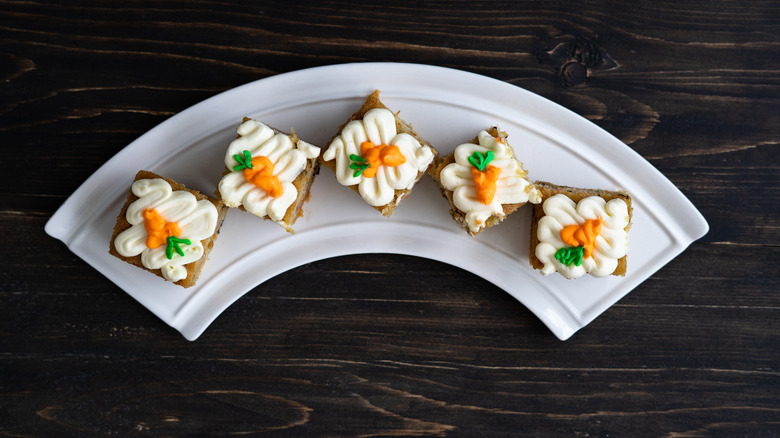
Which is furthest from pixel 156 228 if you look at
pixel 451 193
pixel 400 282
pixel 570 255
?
pixel 570 255

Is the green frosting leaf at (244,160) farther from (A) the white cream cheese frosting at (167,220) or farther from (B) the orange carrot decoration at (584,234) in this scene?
(B) the orange carrot decoration at (584,234)

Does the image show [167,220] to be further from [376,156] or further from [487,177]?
[487,177]

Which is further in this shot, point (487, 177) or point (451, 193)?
point (451, 193)

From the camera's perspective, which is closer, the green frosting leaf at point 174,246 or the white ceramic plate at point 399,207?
the green frosting leaf at point 174,246

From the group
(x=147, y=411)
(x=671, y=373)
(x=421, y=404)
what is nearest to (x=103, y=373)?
(x=147, y=411)

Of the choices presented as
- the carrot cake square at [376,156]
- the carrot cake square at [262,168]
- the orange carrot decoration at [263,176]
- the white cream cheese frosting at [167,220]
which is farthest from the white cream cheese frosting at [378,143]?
the white cream cheese frosting at [167,220]

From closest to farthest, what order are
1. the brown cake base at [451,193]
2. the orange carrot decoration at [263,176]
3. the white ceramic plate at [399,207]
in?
the orange carrot decoration at [263,176] < the brown cake base at [451,193] < the white ceramic plate at [399,207]

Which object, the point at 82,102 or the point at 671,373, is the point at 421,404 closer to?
the point at 671,373
